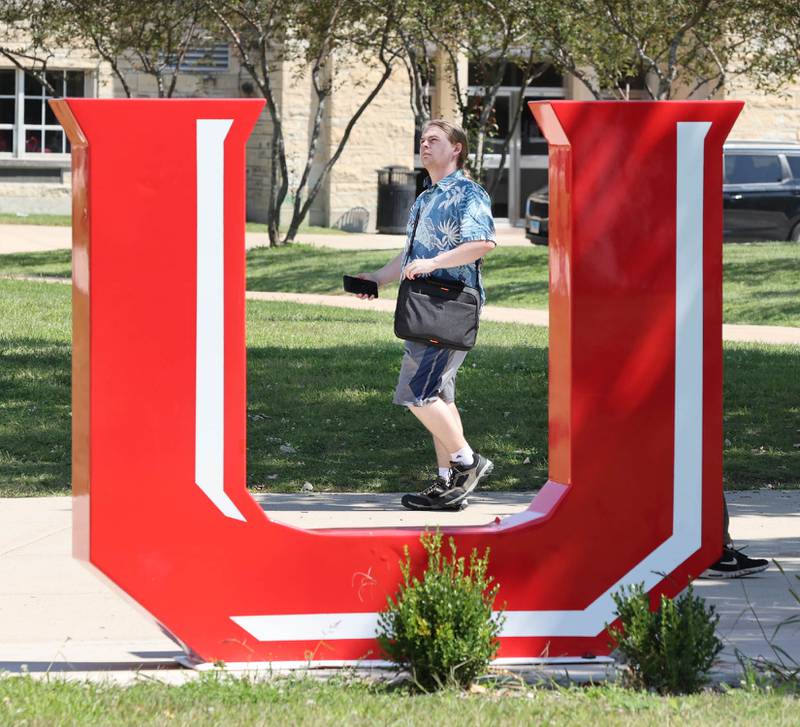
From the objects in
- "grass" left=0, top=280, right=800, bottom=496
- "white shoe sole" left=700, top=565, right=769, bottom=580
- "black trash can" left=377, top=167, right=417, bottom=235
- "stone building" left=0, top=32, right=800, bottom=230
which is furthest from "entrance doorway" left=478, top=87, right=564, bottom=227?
"white shoe sole" left=700, top=565, right=769, bottom=580

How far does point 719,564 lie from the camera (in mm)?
5871

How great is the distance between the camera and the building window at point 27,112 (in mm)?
31219

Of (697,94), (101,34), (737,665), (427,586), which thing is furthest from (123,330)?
(697,94)

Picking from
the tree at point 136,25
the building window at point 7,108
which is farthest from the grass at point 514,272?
the building window at point 7,108

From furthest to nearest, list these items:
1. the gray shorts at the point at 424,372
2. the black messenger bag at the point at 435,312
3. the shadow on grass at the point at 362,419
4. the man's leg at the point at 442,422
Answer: the shadow on grass at the point at 362,419 → the man's leg at the point at 442,422 → the gray shorts at the point at 424,372 → the black messenger bag at the point at 435,312

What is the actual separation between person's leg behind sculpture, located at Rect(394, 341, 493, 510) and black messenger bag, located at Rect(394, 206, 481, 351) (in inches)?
8.2

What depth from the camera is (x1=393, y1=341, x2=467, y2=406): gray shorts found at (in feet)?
22.1

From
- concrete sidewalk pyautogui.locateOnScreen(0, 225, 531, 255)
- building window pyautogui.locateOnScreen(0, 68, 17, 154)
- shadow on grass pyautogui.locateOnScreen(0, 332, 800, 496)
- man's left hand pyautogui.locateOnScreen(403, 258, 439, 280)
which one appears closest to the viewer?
man's left hand pyautogui.locateOnScreen(403, 258, 439, 280)

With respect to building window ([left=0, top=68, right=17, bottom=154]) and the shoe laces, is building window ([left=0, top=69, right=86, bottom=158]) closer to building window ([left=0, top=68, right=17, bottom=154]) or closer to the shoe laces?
building window ([left=0, top=68, right=17, bottom=154])

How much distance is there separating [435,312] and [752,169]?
18395 mm

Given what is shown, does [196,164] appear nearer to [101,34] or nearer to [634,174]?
[634,174]

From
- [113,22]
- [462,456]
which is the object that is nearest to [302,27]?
[113,22]

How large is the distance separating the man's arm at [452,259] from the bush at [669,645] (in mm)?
2022

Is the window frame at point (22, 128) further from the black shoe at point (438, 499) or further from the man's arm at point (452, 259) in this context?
the man's arm at point (452, 259)
